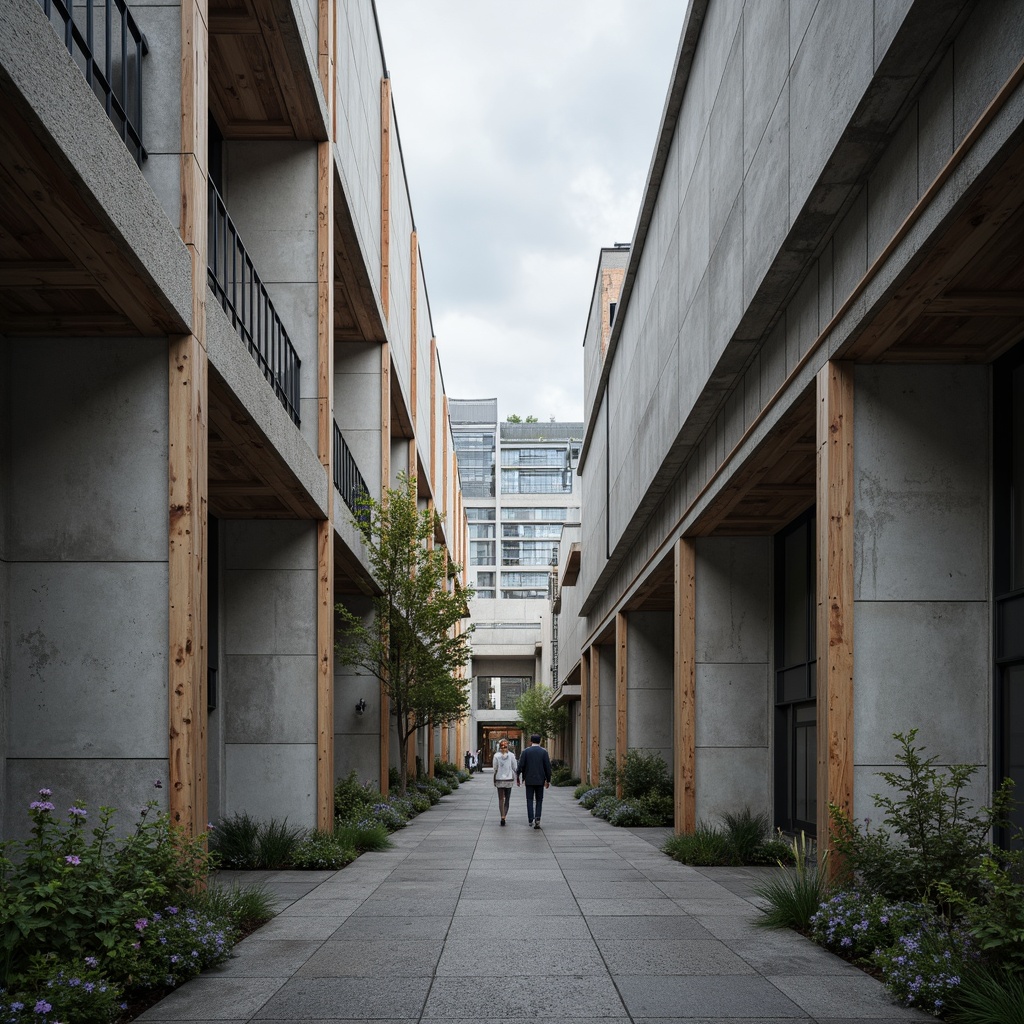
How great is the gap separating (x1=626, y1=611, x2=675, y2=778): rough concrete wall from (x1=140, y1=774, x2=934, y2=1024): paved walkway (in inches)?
513

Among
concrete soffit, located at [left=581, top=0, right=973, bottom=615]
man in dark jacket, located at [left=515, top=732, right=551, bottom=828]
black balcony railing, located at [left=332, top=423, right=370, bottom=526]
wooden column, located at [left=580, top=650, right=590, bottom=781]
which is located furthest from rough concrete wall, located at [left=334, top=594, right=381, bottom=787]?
wooden column, located at [left=580, top=650, right=590, bottom=781]

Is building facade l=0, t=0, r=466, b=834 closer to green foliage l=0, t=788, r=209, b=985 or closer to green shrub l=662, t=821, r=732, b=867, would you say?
green foliage l=0, t=788, r=209, b=985

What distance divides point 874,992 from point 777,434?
20.6 ft

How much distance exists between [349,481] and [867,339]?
1348 centimetres

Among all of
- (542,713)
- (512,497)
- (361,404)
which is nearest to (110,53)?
(361,404)

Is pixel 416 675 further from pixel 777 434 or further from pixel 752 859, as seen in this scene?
pixel 777 434

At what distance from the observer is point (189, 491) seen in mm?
8602

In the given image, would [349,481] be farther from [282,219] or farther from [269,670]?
[282,219]

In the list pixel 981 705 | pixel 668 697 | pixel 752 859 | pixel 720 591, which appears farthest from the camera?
pixel 668 697

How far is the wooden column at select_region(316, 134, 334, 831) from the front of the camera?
51.2 ft

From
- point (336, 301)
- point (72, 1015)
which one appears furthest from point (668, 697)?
point (72, 1015)

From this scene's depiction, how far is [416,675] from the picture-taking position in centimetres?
2394

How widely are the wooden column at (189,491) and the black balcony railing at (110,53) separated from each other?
38 centimetres

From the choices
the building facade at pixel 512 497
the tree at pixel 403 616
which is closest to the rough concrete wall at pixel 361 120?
the tree at pixel 403 616
